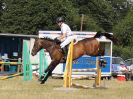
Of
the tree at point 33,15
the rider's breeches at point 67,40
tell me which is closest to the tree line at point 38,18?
the tree at point 33,15

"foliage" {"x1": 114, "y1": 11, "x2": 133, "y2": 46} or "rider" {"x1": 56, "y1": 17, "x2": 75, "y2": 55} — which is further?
"foliage" {"x1": 114, "y1": 11, "x2": 133, "y2": 46}

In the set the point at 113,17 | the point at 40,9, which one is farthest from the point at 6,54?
the point at 113,17

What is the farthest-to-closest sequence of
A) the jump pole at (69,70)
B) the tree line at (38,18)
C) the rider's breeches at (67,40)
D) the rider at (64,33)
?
the tree line at (38,18)
the rider's breeches at (67,40)
the rider at (64,33)
the jump pole at (69,70)

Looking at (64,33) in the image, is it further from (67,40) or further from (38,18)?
(38,18)

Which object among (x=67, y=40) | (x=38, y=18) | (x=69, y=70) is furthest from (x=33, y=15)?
(x=69, y=70)

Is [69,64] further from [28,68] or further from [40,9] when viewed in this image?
[40,9]

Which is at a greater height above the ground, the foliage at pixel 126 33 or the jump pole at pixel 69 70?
the foliage at pixel 126 33

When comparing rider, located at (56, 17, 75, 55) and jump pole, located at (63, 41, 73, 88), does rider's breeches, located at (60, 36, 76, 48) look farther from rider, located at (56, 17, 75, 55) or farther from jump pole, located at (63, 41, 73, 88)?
jump pole, located at (63, 41, 73, 88)

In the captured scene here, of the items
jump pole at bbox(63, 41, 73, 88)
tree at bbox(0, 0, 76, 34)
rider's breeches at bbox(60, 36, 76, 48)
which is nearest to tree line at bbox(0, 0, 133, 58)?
tree at bbox(0, 0, 76, 34)

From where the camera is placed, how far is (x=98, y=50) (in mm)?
17516

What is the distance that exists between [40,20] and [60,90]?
150ft

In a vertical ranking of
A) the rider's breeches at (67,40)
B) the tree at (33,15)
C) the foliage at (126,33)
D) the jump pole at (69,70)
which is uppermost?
the tree at (33,15)

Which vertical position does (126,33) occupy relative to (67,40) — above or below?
above

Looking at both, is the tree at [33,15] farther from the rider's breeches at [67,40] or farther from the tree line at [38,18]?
the rider's breeches at [67,40]
